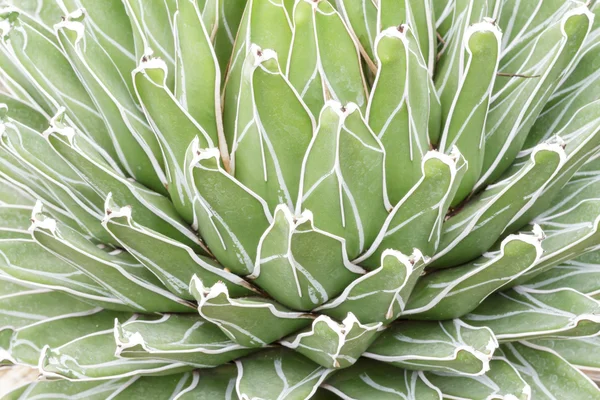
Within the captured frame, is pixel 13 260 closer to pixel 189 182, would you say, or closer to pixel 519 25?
pixel 189 182

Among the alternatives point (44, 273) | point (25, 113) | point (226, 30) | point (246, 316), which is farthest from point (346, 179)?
point (25, 113)

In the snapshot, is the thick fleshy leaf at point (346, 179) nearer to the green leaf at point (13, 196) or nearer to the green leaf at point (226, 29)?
the green leaf at point (226, 29)

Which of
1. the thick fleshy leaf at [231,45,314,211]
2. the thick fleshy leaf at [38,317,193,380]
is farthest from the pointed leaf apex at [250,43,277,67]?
the thick fleshy leaf at [38,317,193,380]

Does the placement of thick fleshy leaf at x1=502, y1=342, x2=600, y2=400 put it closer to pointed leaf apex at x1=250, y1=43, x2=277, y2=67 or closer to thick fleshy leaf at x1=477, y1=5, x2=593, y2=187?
thick fleshy leaf at x1=477, y1=5, x2=593, y2=187

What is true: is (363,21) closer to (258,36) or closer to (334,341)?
(258,36)

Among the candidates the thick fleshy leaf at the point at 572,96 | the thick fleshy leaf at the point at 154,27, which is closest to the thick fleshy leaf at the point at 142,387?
the thick fleshy leaf at the point at 154,27

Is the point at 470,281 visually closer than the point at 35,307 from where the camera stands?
Yes
